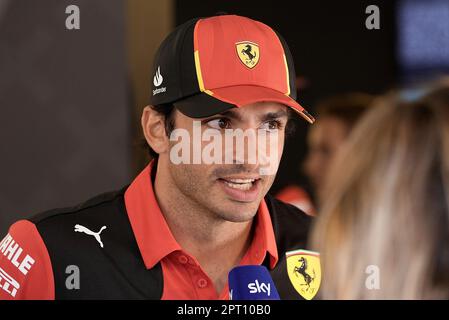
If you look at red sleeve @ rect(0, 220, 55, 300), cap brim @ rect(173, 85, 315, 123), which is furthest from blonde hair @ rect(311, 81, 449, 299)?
red sleeve @ rect(0, 220, 55, 300)

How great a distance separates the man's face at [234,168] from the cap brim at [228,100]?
0.03 meters

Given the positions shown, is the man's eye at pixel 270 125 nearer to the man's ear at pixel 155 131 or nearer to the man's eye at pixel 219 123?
the man's eye at pixel 219 123

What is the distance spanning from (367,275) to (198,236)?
56 centimetres

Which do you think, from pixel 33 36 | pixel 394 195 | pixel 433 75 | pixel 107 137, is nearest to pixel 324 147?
pixel 433 75

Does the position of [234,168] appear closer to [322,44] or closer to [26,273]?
[26,273]

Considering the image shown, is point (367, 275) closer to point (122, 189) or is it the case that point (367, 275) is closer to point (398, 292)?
point (398, 292)

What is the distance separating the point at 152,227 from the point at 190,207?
7 cm

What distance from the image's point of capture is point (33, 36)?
1667mm

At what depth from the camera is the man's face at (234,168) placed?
130 cm

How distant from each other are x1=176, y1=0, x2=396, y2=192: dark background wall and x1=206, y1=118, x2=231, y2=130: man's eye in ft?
0.76

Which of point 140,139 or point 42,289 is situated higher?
point 140,139

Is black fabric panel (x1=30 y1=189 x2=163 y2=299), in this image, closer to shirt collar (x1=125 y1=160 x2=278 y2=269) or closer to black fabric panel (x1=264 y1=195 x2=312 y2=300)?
shirt collar (x1=125 y1=160 x2=278 y2=269)

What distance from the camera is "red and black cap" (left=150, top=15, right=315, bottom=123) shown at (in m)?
1.29

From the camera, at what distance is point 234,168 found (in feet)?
4.31
